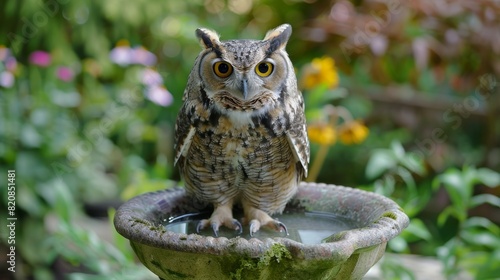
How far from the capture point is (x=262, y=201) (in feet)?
6.32

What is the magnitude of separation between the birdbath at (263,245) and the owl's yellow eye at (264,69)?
43cm

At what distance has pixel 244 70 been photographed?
5.29ft

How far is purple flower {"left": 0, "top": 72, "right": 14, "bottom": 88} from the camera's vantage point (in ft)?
11.2

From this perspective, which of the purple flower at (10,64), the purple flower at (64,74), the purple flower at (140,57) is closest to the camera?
the purple flower at (10,64)

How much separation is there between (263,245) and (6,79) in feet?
7.97

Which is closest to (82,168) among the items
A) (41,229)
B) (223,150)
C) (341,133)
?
(41,229)

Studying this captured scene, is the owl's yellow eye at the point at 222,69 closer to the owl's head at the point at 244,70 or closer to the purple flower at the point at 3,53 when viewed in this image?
the owl's head at the point at 244,70

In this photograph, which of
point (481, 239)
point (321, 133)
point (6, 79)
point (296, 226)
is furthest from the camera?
point (6, 79)

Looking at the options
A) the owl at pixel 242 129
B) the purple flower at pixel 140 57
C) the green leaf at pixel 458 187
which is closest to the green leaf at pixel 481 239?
the green leaf at pixel 458 187

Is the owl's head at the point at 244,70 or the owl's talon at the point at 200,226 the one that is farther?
the owl's talon at the point at 200,226

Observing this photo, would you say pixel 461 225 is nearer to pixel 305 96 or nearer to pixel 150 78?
pixel 305 96

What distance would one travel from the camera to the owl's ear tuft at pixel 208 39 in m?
1.68

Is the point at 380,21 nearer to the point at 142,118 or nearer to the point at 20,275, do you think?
the point at 142,118

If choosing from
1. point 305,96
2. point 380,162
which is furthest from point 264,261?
point 305,96
